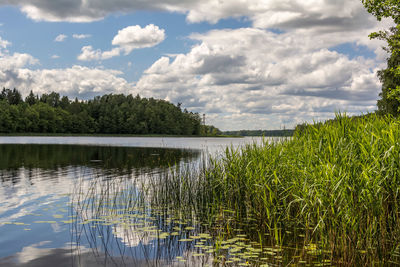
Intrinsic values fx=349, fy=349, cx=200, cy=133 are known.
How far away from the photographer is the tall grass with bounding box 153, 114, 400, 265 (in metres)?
6.38

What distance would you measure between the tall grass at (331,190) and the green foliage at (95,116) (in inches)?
4684

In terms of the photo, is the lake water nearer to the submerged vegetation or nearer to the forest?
the submerged vegetation

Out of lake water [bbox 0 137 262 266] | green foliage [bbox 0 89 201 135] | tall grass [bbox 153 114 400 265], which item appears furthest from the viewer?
green foliage [bbox 0 89 201 135]

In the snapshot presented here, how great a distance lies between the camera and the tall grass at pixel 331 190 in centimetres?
638

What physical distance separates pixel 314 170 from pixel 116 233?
5137mm

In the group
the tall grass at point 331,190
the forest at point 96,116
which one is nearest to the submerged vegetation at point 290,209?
the tall grass at point 331,190

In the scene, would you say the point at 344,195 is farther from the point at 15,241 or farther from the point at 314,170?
the point at 15,241

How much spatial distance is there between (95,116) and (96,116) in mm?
448

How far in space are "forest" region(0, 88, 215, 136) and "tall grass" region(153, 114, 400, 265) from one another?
390 feet

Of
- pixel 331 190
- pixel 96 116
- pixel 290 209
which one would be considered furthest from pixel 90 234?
pixel 96 116

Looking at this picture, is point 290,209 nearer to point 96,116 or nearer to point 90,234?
point 90,234

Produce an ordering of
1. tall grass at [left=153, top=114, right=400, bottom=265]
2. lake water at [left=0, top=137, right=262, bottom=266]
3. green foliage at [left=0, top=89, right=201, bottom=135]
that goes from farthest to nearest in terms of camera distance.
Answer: green foliage at [left=0, top=89, right=201, bottom=135] < lake water at [left=0, top=137, right=262, bottom=266] < tall grass at [left=153, top=114, right=400, bottom=265]

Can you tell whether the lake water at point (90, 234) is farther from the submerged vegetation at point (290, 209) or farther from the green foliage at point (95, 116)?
the green foliage at point (95, 116)

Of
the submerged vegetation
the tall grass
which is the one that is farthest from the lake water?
the tall grass
